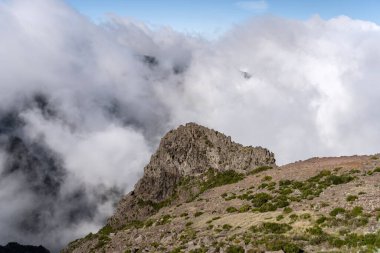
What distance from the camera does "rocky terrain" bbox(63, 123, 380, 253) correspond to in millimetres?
40594

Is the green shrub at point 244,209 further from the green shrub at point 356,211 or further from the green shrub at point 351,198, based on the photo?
the green shrub at point 356,211

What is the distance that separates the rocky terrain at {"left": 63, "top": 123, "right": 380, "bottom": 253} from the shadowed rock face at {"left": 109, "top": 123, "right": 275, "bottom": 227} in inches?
8.9

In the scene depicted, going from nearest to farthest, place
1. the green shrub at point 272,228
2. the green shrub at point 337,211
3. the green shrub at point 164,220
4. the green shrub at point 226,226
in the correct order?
the green shrub at point 272,228, the green shrub at point 337,211, the green shrub at point 226,226, the green shrub at point 164,220

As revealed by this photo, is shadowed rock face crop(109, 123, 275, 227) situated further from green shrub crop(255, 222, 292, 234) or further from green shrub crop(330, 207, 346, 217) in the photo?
green shrub crop(330, 207, 346, 217)

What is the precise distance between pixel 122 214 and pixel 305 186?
160 ft

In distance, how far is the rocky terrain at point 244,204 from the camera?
133ft

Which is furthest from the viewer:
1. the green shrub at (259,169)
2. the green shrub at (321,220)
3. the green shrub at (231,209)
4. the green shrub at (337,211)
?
the green shrub at (259,169)

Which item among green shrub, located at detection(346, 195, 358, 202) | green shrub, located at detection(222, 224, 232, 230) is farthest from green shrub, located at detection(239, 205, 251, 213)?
green shrub, located at detection(346, 195, 358, 202)

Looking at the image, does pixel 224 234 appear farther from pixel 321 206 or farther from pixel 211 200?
pixel 211 200

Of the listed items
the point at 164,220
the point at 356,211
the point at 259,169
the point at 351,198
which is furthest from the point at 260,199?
the point at 259,169

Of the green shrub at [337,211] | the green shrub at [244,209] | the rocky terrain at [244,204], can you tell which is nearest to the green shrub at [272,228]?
the rocky terrain at [244,204]

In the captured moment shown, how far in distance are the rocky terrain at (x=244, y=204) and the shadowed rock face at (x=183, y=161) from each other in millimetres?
227

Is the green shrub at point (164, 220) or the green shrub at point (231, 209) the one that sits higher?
the green shrub at point (164, 220)

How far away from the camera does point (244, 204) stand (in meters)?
60.0
